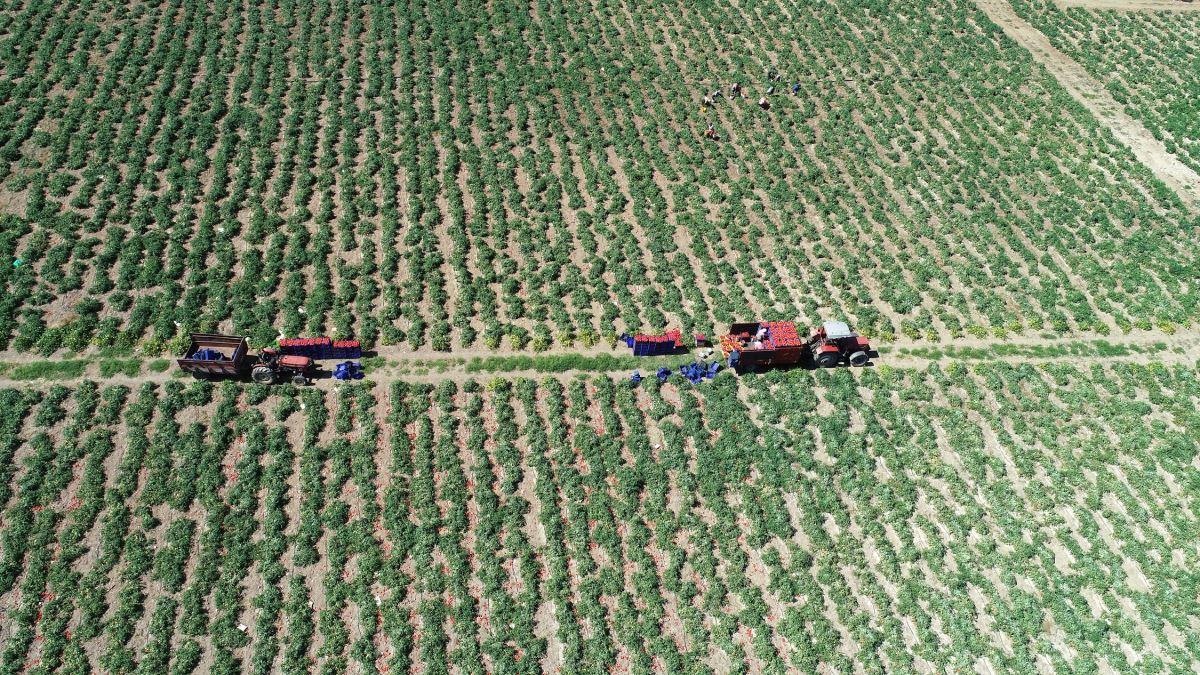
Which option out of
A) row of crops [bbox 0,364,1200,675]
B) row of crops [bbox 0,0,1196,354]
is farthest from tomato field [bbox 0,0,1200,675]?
row of crops [bbox 0,0,1196,354]

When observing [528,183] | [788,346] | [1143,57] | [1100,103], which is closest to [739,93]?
[528,183]

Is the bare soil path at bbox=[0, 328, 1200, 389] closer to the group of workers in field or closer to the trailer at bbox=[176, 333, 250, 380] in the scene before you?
the trailer at bbox=[176, 333, 250, 380]

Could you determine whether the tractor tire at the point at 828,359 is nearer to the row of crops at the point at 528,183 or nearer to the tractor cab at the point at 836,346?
the tractor cab at the point at 836,346

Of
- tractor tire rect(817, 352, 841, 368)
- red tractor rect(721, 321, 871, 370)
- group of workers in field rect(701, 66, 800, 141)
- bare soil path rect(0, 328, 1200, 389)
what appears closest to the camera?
bare soil path rect(0, 328, 1200, 389)

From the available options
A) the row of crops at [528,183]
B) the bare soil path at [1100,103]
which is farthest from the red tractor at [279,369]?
the bare soil path at [1100,103]

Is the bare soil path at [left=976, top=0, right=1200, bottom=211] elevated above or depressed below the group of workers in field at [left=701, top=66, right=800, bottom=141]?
above

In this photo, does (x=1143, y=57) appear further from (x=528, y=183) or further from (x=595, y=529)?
(x=595, y=529)

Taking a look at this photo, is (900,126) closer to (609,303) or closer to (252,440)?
(609,303)
